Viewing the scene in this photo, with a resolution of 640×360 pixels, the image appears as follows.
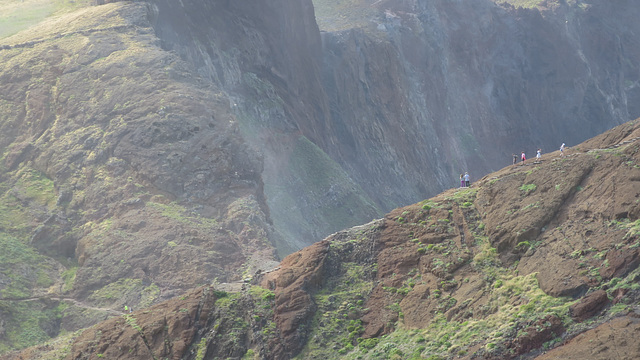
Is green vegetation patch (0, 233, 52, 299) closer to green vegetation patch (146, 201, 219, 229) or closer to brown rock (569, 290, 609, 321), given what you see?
green vegetation patch (146, 201, 219, 229)

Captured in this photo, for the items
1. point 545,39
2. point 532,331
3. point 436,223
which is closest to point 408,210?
point 436,223

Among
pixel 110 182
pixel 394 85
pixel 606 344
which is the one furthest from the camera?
pixel 394 85

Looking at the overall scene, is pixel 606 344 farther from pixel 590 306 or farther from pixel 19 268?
pixel 19 268

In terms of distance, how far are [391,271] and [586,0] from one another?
13632cm

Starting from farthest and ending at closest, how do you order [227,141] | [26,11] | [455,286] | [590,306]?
[26,11]
[227,141]
[455,286]
[590,306]

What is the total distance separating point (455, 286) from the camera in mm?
34125

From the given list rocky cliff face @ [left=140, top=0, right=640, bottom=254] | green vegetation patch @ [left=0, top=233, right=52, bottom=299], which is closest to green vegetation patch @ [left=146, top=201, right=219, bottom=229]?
rocky cliff face @ [left=140, top=0, right=640, bottom=254]

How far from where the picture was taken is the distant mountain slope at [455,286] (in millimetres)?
29375

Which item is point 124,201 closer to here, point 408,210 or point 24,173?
point 24,173

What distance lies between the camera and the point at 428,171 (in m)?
115

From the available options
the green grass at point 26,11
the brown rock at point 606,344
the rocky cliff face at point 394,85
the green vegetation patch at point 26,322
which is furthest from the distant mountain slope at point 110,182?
the brown rock at point 606,344

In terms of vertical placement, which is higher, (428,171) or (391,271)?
(391,271)

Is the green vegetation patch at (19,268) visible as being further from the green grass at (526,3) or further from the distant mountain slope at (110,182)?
the green grass at (526,3)

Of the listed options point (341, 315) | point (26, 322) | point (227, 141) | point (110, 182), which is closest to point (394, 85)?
point (227, 141)
